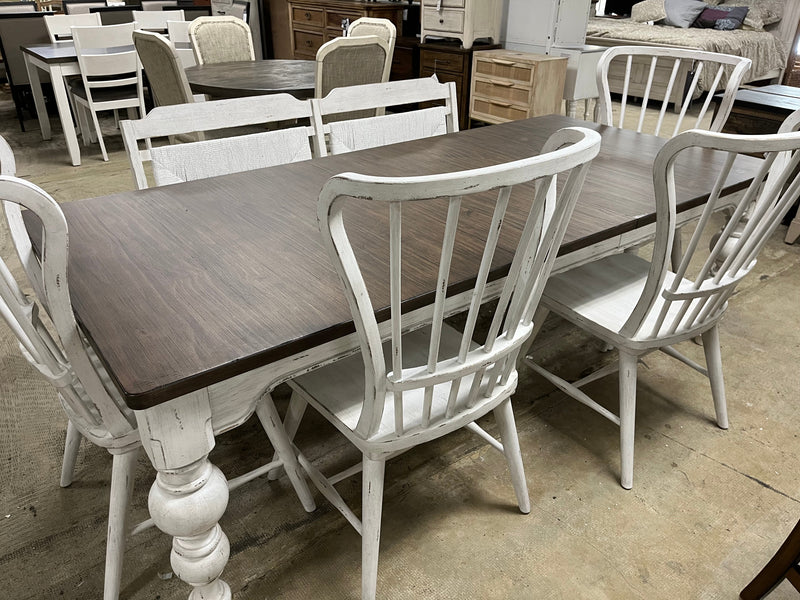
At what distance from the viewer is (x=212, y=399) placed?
0.90m

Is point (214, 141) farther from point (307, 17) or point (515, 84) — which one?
point (307, 17)

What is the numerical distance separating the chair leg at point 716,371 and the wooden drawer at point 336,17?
178 inches

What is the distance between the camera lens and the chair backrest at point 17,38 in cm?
455

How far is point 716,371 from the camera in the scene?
1.71 m

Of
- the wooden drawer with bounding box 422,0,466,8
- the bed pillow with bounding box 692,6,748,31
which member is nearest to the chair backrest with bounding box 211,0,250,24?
the wooden drawer with bounding box 422,0,466,8

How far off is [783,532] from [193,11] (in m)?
5.87

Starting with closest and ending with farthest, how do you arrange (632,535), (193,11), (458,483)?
(632,535) → (458,483) → (193,11)

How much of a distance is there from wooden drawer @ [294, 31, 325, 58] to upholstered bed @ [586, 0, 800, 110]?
2680 mm

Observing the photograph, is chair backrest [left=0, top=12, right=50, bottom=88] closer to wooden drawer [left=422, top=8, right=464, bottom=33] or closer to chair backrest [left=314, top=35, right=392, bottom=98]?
wooden drawer [left=422, top=8, right=464, bottom=33]

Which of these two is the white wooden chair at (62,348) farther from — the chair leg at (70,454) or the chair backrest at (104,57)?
the chair backrest at (104,57)

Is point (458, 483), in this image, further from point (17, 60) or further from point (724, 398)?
point (17, 60)

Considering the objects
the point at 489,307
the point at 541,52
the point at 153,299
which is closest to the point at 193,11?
the point at 541,52

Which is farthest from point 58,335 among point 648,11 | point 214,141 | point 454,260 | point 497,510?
point 648,11

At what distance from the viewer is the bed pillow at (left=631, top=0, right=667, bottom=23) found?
6512 millimetres
